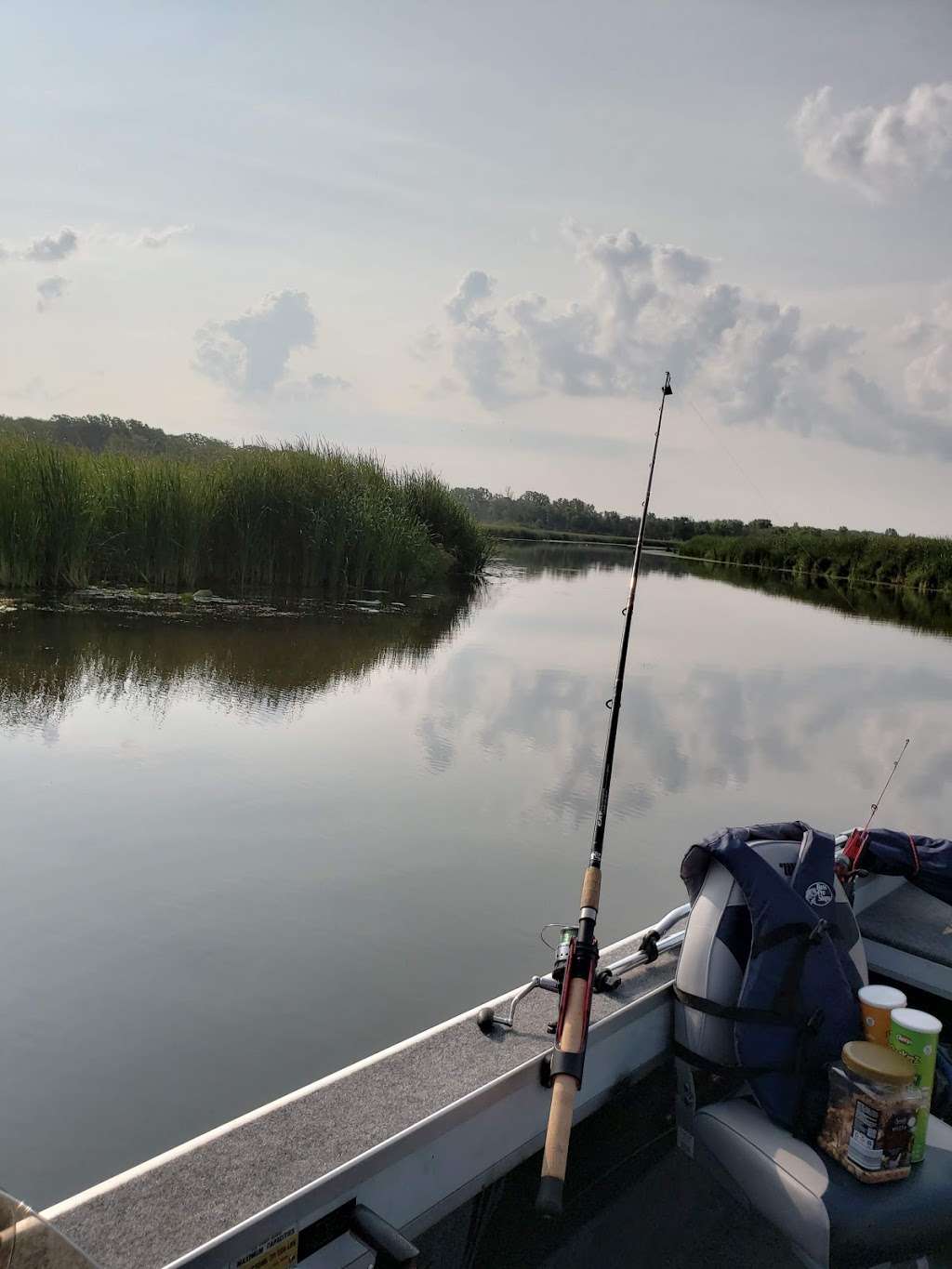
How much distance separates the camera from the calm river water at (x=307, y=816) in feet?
9.07

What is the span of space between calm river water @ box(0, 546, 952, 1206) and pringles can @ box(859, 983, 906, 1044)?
1428 millimetres

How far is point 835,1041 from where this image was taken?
75.9 inches

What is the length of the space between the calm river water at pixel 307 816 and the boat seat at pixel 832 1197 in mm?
1260

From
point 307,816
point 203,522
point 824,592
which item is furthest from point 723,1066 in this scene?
point 824,592

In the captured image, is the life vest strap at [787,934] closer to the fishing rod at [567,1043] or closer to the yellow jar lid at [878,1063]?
the yellow jar lid at [878,1063]

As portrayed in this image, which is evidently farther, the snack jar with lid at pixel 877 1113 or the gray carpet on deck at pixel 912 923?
the gray carpet on deck at pixel 912 923

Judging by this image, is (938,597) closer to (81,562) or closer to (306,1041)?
(81,562)

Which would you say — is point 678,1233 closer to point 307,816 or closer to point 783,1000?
point 783,1000

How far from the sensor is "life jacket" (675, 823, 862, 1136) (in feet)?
6.20

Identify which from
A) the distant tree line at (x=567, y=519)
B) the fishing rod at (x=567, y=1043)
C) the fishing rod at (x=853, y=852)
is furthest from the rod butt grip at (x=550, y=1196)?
the distant tree line at (x=567, y=519)

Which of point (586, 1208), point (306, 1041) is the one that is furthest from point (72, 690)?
point (586, 1208)

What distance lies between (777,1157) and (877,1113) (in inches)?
7.4

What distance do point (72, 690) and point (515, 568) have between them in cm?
1890

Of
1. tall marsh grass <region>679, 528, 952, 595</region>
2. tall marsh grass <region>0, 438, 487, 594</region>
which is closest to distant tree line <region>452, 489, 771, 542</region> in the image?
tall marsh grass <region>679, 528, 952, 595</region>
